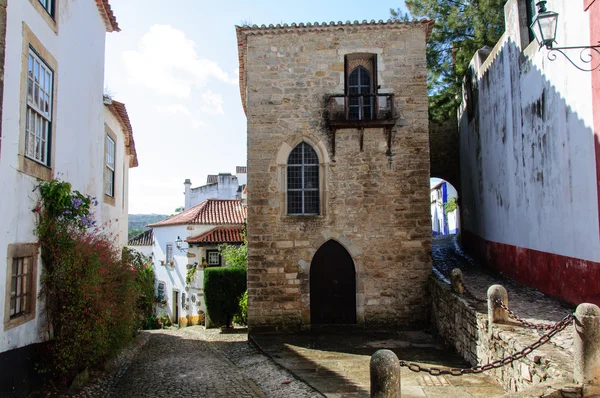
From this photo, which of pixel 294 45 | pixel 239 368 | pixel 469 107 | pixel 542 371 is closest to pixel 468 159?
pixel 469 107

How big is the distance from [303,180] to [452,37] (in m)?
11.7

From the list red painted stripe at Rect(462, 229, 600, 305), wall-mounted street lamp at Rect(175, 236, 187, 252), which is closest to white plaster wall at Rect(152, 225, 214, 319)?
wall-mounted street lamp at Rect(175, 236, 187, 252)

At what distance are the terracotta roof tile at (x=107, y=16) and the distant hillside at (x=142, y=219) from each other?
266 feet

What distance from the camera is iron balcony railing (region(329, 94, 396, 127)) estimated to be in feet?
38.7

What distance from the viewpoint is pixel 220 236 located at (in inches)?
885

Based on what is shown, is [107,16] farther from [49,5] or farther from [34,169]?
[34,169]

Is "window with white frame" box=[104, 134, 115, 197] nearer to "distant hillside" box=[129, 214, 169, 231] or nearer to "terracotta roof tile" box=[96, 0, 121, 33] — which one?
"terracotta roof tile" box=[96, 0, 121, 33]

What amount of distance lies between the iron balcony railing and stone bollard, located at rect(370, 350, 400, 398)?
7.79 m

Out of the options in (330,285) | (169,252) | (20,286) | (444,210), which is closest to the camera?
(20,286)

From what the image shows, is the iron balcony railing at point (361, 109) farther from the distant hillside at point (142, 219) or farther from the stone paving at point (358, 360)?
the distant hillside at point (142, 219)

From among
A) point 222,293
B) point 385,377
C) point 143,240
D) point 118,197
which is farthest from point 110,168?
point 143,240

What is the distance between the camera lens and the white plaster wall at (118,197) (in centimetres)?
1173

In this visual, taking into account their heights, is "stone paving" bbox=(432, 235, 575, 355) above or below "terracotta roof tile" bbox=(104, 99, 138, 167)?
below

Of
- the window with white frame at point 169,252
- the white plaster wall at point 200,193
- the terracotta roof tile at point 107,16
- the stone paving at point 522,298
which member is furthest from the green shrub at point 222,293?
the white plaster wall at point 200,193
